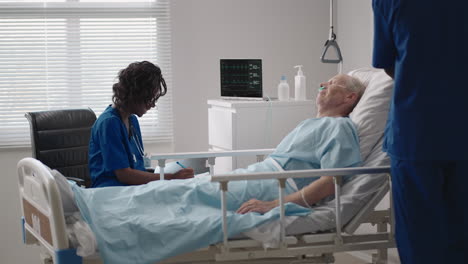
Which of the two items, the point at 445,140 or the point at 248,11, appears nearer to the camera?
the point at 445,140

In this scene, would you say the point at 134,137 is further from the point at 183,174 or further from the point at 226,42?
the point at 226,42

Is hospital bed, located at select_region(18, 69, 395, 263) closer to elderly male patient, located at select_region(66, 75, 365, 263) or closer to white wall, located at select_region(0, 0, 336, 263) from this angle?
elderly male patient, located at select_region(66, 75, 365, 263)

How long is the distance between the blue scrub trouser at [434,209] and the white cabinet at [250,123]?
4.84 feet

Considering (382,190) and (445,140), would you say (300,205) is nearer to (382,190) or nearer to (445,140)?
(382,190)

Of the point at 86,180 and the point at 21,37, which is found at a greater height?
the point at 21,37

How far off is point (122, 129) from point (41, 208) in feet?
1.76

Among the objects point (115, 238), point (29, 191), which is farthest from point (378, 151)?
point (29, 191)

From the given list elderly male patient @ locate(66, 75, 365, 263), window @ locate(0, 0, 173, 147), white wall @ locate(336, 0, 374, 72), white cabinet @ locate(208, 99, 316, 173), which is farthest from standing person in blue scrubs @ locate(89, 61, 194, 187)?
white wall @ locate(336, 0, 374, 72)

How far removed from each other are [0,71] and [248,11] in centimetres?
165

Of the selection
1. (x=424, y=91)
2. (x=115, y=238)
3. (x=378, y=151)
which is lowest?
(x=115, y=238)

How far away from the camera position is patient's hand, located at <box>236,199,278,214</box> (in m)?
2.34

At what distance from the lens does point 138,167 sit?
9.55 ft

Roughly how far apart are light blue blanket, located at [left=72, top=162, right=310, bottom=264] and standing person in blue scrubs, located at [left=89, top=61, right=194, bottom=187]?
0.88 ft

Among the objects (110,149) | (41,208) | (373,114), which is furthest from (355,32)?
(41,208)
